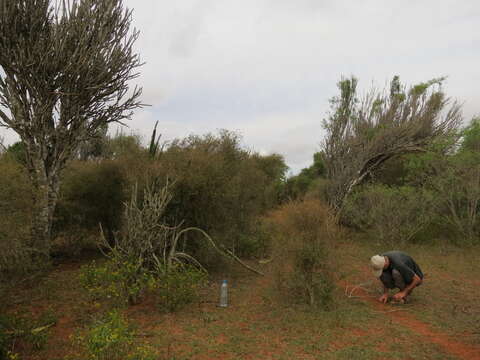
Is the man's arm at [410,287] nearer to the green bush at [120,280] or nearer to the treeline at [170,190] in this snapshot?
the treeline at [170,190]

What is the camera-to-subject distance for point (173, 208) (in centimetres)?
824

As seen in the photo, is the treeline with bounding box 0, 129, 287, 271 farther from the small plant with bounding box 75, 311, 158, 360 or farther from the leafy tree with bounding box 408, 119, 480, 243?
the leafy tree with bounding box 408, 119, 480, 243

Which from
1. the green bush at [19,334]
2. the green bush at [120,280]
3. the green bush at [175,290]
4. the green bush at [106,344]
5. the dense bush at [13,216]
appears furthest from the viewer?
the green bush at [175,290]

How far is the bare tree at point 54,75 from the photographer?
7.95m

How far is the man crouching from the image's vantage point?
6.35m

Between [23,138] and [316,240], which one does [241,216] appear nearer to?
[316,240]

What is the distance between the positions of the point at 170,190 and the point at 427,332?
551 cm

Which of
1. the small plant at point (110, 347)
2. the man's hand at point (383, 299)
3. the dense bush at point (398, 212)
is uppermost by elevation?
the dense bush at point (398, 212)

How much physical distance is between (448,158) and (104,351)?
46.7 ft

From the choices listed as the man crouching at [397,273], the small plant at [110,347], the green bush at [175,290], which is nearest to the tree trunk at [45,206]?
the green bush at [175,290]

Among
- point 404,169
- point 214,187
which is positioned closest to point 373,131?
point 404,169

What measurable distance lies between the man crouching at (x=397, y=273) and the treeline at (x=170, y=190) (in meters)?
3.81

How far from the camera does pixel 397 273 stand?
6.45 m

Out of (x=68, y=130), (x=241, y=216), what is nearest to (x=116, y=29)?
(x=68, y=130)
